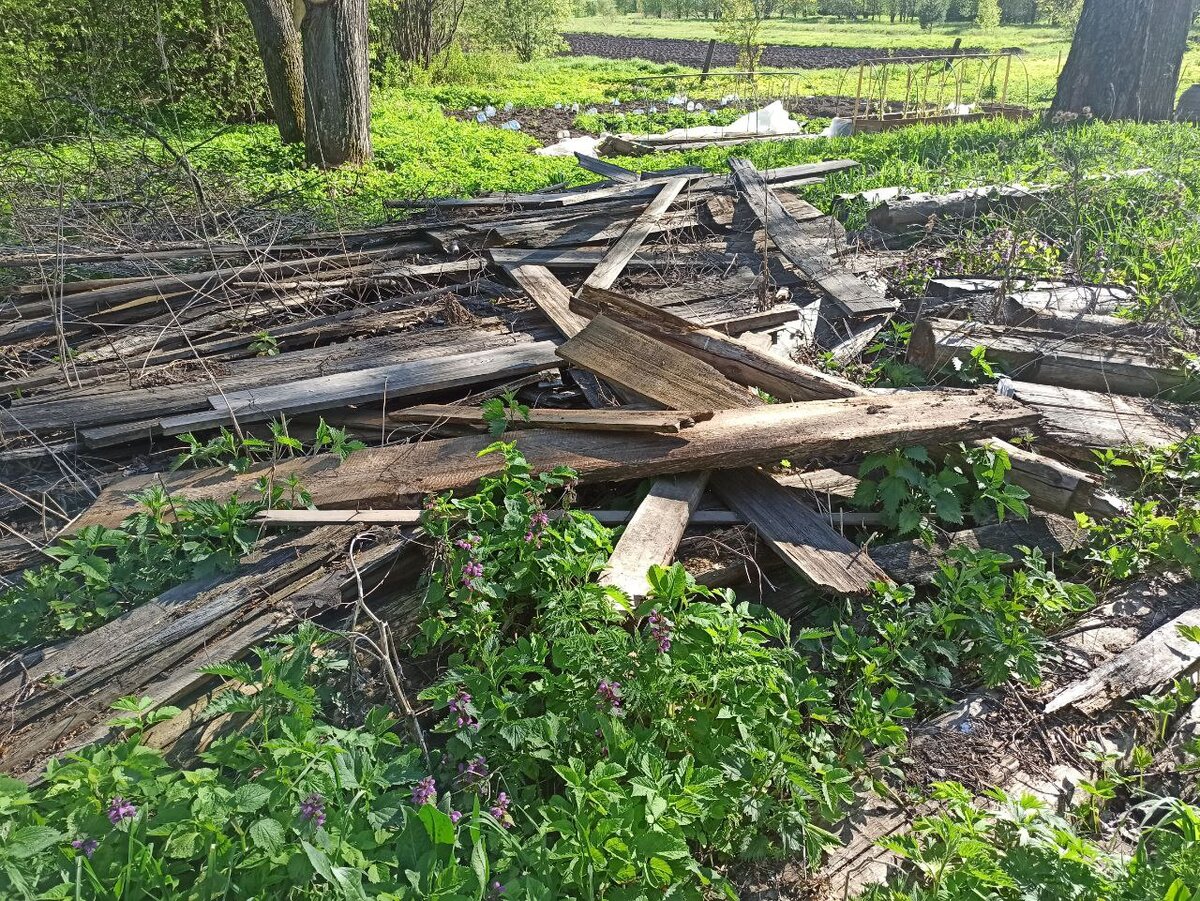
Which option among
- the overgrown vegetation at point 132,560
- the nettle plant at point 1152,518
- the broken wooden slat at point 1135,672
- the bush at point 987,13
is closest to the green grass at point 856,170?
the nettle plant at point 1152,518

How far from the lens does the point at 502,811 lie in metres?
2.31

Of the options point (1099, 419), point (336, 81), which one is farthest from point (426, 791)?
point (336, 81)

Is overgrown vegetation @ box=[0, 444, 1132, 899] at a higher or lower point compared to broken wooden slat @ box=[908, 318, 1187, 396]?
lower

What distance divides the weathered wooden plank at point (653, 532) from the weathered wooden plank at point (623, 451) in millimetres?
98

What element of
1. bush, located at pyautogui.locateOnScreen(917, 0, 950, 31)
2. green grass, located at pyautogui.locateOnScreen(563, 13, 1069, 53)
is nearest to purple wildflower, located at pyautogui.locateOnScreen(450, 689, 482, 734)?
green grass, located at pyautogui.locateOnScreen(563, 13, 1069, 53)

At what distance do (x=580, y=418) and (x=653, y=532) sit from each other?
0.79 meters

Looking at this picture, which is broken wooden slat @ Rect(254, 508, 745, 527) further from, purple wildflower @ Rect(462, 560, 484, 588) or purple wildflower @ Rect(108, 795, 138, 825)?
purple wildflower @ Rect(108, 795, 138, 825)

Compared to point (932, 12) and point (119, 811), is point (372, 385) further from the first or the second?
point (932, 12)

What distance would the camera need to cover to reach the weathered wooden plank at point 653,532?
125 inches

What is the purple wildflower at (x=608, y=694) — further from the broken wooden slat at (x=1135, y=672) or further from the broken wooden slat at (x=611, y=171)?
the broken wooden slat at (x=611, y=171)

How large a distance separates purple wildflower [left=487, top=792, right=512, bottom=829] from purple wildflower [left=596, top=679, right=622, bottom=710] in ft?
1.36

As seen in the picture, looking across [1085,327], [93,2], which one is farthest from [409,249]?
[93,2]

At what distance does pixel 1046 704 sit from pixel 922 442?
1288 mm

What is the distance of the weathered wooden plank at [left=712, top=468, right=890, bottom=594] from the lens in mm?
3367
